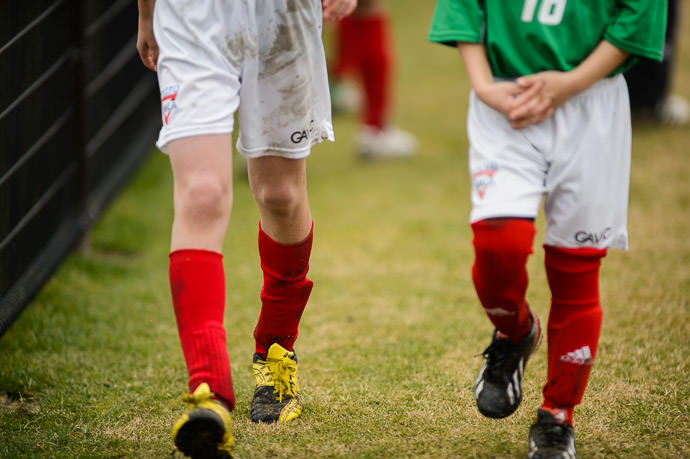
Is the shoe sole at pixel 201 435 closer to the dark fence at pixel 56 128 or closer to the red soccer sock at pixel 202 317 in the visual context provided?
the red soccer sock at pixel 202 317

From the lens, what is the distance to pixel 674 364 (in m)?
2.32

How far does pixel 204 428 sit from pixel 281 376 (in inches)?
22.1

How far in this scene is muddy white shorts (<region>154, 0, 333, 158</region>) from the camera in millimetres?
1636

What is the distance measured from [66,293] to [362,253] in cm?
124

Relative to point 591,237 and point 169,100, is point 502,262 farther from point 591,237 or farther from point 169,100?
point 169,100

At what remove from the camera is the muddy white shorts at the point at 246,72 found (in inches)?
64.4

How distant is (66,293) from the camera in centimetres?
305

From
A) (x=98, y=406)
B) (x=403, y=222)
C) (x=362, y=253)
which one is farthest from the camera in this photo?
(x=403, y=222)

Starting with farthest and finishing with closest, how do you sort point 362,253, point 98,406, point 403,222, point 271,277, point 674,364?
point 403,222, point 362,253, point 674,364, point 98,406, point 271,277

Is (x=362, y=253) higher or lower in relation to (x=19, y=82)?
lower

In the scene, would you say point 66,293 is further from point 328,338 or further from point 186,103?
point 186,103

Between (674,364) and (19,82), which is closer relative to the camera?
(674,364)

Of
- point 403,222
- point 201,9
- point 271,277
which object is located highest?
point 201,9

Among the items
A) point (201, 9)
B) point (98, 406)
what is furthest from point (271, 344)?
point (201, 9)
